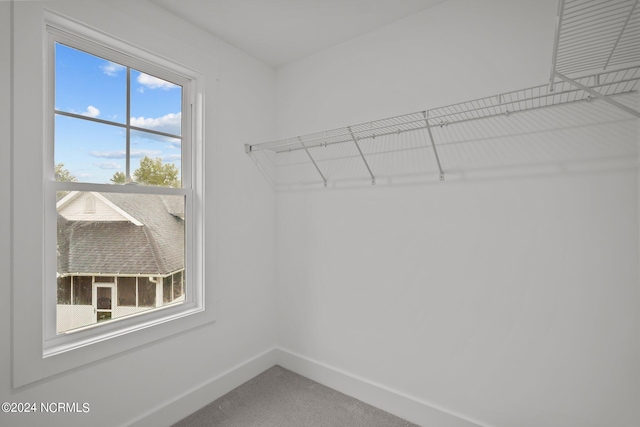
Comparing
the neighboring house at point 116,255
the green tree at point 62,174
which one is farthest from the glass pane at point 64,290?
the green tree at point 62,174

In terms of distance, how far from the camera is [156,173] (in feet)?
6.02

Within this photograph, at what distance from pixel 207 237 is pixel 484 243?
1613 mm

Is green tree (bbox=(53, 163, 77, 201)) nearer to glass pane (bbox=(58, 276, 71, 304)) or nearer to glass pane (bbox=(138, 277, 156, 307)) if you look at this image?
glass pane (bbox=(58, 276, 71, 304))

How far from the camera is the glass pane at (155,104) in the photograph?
1752 millimetres

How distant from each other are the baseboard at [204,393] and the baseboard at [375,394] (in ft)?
0.54

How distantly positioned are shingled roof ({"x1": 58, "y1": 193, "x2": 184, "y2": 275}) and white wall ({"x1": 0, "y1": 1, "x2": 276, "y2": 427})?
18 cm

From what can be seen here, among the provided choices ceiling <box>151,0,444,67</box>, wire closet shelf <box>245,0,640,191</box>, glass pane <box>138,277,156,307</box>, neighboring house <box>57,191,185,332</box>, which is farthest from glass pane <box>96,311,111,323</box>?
wire closet shelf <box>245,0,640,191</box>

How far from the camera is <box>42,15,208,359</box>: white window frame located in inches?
55.7

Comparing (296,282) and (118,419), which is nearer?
(118,419)

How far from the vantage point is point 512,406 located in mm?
1522

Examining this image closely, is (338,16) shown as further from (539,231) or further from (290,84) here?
(539,231)

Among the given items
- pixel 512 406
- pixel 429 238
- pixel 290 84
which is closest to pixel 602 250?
pixel 429 238

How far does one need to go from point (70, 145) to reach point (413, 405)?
229cm

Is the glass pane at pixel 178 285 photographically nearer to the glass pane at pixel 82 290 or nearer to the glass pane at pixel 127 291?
the glass pane at pixel 127 291
